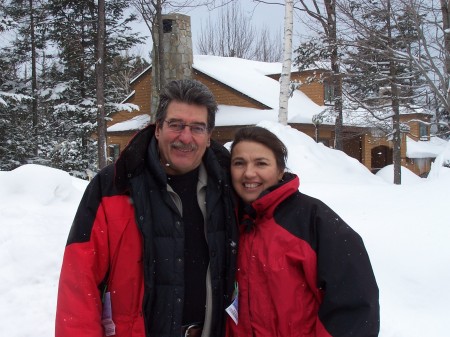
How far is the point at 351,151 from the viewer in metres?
26.2

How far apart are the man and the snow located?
220 cm

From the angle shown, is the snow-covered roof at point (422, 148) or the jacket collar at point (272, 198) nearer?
the jacket collar at point (272, 198)

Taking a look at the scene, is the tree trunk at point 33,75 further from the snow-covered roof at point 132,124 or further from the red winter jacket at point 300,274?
the red winter jacket at point 300,274

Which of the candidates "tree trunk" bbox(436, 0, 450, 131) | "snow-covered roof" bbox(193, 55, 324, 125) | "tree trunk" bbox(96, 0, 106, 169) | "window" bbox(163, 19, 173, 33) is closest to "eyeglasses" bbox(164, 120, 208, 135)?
"tree trunk" bbox(436, 0, 450, 131)

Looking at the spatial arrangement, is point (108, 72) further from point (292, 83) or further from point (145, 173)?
point (145, 173)

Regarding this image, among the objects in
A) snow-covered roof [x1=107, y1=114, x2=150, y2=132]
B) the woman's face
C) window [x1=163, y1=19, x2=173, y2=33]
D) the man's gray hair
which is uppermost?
window [x1=163, y1=19, x2=173, y2=33]

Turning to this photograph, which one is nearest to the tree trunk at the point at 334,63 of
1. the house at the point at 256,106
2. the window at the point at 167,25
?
the house at the point at 256,106

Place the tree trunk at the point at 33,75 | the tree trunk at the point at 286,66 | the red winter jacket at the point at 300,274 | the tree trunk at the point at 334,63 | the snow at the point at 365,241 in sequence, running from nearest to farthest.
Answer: the red winter jacket at the point at 300,274 < the snow at the point at 365,241 < the tree trunk at the point at 286,66 < the tree trunk at the point at 334,63 < the tree trunk at the point at 33,75

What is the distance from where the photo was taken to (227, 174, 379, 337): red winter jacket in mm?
1809

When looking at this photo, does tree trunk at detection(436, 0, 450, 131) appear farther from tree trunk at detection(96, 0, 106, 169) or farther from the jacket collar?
tree trunk at detection(96, 0, 106, 169)

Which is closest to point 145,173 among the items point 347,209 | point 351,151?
point 347,209

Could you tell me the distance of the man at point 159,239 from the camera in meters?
1.84

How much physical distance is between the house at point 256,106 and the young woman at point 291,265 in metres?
14.7

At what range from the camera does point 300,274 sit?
1921 millimetres
